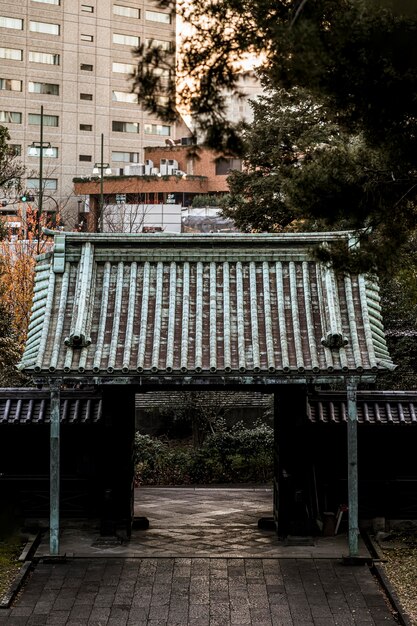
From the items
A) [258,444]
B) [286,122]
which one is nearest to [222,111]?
[258,444]

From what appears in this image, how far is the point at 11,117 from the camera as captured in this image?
243 feet

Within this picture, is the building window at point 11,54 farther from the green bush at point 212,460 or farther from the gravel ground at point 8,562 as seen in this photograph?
the gravel ground at point 8,562

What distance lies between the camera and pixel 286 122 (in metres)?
31.4

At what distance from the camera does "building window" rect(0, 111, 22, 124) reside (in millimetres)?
73812

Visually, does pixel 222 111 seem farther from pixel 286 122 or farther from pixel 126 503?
pixel 286 122

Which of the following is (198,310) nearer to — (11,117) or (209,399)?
(209,399)

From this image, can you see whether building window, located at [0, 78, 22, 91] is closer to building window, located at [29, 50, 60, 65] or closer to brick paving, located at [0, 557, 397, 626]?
building window, located at [29, 50, 60, 65]

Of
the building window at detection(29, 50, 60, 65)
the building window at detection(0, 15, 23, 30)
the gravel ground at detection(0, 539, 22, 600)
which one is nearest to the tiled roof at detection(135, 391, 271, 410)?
the gravel ground at detection(0, 539, 22, 600)

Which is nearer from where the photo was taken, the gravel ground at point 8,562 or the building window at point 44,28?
the gravel ground at point 8,562

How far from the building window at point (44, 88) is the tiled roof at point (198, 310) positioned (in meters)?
59.6

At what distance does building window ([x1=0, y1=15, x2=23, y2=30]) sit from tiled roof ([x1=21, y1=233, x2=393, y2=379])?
60887 mm

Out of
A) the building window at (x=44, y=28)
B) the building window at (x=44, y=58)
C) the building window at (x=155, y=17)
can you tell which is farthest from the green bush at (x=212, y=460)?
the building window at (x=155, y=17)

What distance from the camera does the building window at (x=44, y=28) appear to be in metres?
74.2

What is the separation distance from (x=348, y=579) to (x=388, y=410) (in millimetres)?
3682
